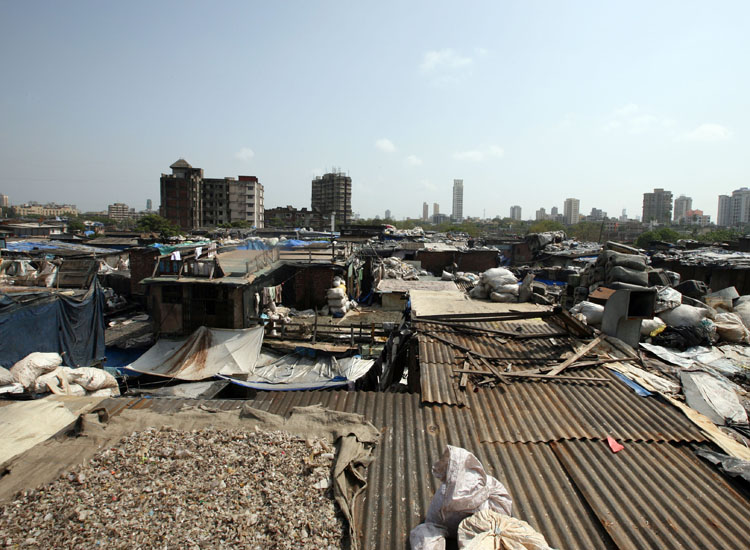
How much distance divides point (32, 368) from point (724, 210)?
649 ft

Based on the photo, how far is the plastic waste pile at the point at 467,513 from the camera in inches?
85.8

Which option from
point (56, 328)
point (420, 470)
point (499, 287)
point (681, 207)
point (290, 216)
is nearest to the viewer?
point (420, 470)

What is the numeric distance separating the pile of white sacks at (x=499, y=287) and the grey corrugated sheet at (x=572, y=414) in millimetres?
4666

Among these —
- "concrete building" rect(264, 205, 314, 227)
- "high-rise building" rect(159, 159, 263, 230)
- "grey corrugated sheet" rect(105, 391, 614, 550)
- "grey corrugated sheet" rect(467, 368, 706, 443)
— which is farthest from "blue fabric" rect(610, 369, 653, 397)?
"concrete building" rect(264, 205, 314, 227)

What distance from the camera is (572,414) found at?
13.3ft

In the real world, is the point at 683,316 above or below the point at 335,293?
above

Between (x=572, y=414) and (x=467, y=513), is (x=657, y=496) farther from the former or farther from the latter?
(x=467, y=513)

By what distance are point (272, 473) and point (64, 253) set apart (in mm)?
22789

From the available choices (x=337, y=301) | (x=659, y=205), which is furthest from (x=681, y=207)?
(x=337, y=301)

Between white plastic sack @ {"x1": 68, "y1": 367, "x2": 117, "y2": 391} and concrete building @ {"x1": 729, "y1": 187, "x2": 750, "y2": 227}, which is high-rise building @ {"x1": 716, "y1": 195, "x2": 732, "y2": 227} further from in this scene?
white plastic sack @ {"x1": 68, "y1": 367, "x2": 117, "y2": 391}

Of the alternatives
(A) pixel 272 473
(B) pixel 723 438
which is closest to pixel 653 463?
(B) pixel 723 438

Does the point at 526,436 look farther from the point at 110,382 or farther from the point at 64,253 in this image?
the point at 64,253

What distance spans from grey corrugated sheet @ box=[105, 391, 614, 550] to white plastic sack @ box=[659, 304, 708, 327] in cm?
482

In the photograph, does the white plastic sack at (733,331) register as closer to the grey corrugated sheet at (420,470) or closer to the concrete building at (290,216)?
the grey corrugated sheet at (420,470)
